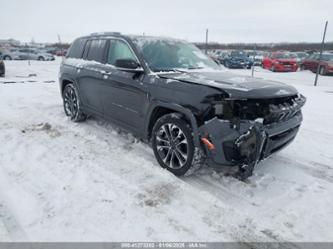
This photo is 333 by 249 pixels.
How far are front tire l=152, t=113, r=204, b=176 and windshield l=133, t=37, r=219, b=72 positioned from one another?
2.69 ft

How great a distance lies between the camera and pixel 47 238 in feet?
7.57

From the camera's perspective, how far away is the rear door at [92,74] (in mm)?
4594

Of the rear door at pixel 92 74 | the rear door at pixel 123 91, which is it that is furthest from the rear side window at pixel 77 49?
the rear door at pixel 123 91

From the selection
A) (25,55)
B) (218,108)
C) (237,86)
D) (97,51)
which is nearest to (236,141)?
(218,108)

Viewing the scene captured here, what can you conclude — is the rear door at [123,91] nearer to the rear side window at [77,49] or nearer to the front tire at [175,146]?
the front tire at [175,146]

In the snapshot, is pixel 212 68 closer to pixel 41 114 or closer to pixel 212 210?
pixel 212 210

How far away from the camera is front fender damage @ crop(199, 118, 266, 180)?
2.74 meters

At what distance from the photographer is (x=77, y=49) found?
218 inches

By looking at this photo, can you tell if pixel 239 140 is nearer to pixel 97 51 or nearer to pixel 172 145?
pixel 172 145

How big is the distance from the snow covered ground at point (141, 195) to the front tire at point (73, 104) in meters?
0.90

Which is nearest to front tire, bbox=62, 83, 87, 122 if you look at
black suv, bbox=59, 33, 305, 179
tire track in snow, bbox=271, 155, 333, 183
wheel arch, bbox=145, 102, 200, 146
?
black suv, bbox=59, 33, 305, 179

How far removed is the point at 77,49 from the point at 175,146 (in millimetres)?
3518

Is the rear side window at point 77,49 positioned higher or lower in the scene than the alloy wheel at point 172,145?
higher

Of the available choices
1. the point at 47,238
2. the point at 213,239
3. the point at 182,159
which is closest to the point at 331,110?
the point at 182,159
